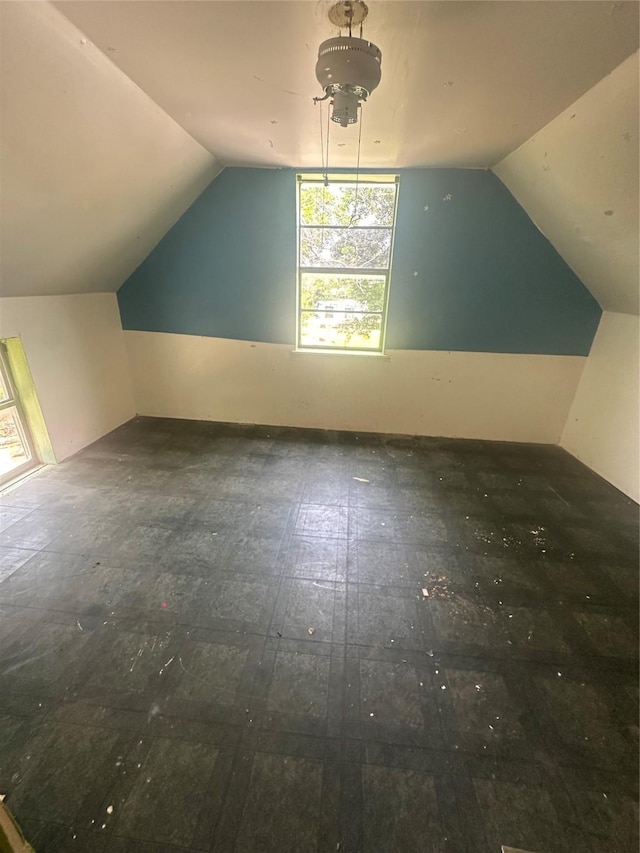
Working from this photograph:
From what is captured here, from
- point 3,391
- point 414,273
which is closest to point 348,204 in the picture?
point 414,273

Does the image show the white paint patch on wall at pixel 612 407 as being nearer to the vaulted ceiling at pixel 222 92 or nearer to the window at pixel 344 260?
the vaulted ceiling at pixel 222 92

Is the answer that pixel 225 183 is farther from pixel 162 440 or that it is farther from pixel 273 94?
pixel 162 440

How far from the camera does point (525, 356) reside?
3.39 m

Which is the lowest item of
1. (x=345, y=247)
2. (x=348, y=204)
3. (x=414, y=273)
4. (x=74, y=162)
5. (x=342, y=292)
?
(x=342, y=292)

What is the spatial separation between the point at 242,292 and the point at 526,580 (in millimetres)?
3289

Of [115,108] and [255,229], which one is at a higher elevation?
[115,108]

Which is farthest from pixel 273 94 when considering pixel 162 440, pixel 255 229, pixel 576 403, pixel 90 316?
pixel 576 403

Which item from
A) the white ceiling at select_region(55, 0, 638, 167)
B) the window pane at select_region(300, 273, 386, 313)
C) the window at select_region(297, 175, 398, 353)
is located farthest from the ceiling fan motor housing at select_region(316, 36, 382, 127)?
the window pane at select_region(300, 273, 386, 313)

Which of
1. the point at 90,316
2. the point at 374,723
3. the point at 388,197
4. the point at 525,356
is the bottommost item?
the point at 374,723

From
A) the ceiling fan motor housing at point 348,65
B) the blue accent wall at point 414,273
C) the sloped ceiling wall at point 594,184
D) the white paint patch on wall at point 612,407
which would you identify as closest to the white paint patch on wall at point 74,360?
the blue accent wall at point 414,273

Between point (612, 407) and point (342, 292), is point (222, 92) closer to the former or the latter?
point (342, 292)

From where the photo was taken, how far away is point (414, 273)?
3.26 meters

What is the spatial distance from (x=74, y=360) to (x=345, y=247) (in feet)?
8.81

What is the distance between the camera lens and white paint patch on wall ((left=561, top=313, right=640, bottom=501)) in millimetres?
2799
